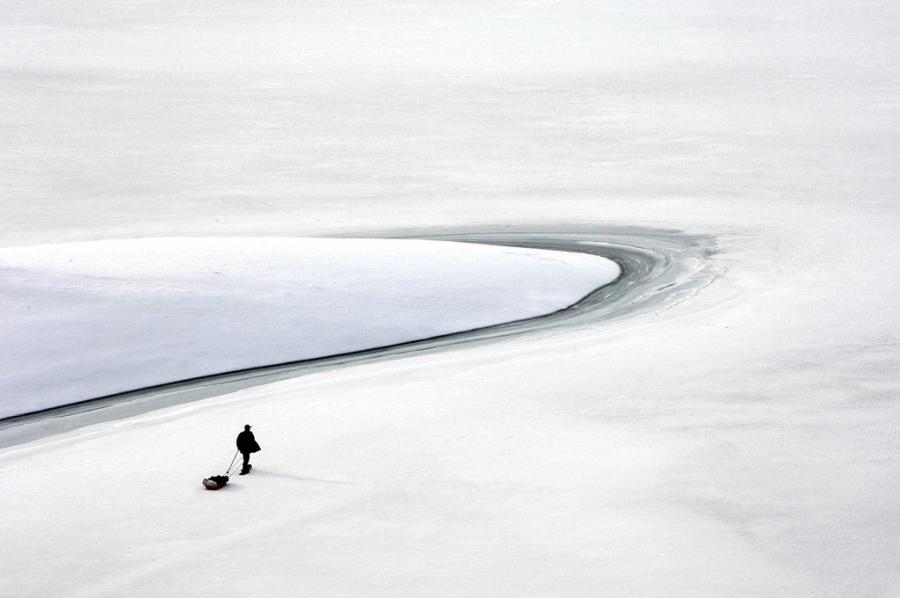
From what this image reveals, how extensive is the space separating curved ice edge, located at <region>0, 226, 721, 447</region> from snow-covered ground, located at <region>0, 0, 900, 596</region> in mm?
375

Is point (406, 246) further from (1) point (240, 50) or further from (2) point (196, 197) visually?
(1) point (240, 50)

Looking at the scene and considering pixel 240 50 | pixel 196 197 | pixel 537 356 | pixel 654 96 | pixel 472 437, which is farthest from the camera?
pixel 240 50

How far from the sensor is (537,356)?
41.7 ft

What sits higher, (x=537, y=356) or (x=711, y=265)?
(x=711, y=265)

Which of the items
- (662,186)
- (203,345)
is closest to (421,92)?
(662,186)

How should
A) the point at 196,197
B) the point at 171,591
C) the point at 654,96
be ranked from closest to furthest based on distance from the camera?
the point at 171,591 → the point at 196,197 → the point at 654,96

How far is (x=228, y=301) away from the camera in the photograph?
14250 mm

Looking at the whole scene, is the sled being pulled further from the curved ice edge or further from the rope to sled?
the curved ice edge

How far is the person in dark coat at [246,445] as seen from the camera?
9344 mm

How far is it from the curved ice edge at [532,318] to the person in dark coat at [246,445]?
9.07ft

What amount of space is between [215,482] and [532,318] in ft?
20.5

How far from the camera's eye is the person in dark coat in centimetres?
934

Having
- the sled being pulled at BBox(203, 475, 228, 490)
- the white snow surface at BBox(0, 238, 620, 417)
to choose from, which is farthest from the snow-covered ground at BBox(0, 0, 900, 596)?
the white snow surface at BBox(0, 238, 620, 417)

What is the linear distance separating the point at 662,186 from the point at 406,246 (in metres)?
6.87
